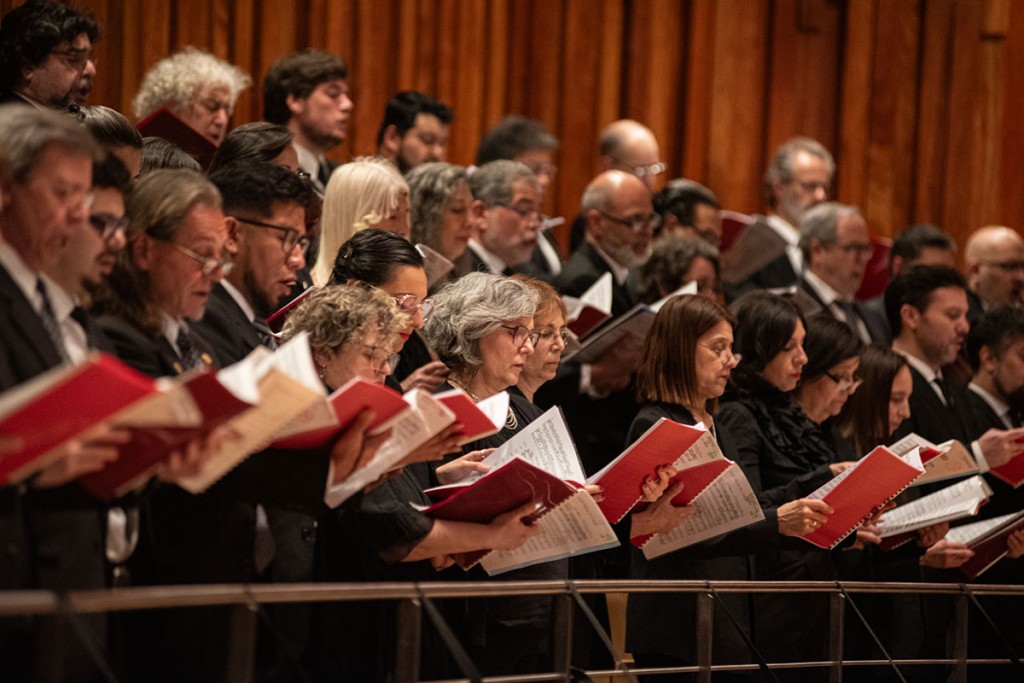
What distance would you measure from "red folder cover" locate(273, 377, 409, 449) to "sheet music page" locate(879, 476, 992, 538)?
205 centimetres

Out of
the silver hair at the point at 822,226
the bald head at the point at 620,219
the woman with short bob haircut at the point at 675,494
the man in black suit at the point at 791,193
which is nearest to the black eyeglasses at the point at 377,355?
the woman with short bob haircut at the point at 675,494

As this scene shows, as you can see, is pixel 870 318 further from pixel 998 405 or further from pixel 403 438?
pixel 403 438

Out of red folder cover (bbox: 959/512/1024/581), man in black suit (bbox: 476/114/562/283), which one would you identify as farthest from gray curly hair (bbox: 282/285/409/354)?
man in black suit (bbox: 476/114/562/283)

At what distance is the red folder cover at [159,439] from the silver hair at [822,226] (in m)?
4.25

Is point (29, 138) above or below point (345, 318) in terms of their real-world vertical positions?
above

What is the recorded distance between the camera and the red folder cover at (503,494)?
284cm

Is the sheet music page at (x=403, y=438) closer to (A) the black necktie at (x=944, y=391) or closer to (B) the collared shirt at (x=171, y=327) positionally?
(B) the collared shirt at (x=171, y=327)

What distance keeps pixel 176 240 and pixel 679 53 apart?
5038 mm

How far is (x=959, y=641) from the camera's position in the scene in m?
3.92

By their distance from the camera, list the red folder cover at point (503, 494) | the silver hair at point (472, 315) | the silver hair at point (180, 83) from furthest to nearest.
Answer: the silver hair at point (180, 83) → the silver hair at point (472, 315) → the red folder cover at point (503, 494)

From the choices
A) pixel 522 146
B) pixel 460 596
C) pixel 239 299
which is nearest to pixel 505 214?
pixel 522 146

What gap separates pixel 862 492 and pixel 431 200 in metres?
1.63

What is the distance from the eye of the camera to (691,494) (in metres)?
3.51

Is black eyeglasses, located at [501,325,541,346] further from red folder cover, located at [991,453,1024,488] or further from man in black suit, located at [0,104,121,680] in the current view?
red folder cover, located at [991,453,1024,488]
